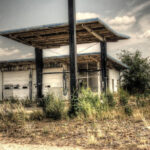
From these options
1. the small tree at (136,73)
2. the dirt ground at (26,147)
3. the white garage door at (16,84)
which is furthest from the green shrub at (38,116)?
the small tree at (136,73)

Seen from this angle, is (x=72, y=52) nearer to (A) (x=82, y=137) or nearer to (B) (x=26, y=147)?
(A) (x=82, y=137)

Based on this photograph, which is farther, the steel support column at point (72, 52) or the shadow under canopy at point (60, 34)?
the shadow under canopy at point (60, 34)

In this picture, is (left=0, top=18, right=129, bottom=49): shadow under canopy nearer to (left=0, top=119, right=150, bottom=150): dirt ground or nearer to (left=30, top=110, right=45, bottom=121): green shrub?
(left=30, top=110, right=45, bottom=121): green shrub

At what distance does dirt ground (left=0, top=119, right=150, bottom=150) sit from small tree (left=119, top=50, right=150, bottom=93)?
26.5m

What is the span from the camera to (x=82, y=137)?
5.86m

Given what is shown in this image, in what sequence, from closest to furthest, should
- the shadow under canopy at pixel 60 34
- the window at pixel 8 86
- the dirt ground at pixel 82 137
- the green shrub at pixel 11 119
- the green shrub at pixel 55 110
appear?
the dirt ground at pixel 82 137
the green shrub at pixel 11 119
the green shrub at pixel 55 110
the shadow under canopy at pixel 60 34
the window at pixel 8 86

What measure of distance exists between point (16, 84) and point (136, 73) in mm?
18022

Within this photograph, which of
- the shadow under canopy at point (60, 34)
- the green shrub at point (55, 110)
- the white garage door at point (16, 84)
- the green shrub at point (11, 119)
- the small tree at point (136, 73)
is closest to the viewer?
the green shrub at point (11, 119)

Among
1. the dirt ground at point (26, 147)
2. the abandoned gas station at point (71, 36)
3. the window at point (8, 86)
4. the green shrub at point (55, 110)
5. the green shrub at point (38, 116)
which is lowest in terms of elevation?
the dirt ground at point (26, 147)

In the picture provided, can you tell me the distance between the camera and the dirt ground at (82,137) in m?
5.01

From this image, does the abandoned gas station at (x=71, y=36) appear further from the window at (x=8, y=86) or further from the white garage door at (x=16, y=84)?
the window at (x=8, y=86)

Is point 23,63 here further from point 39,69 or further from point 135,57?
point 135,57

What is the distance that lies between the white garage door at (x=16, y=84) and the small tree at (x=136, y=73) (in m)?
15.2

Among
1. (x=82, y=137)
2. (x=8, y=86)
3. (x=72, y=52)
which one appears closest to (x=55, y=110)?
(x=72, y=52)
